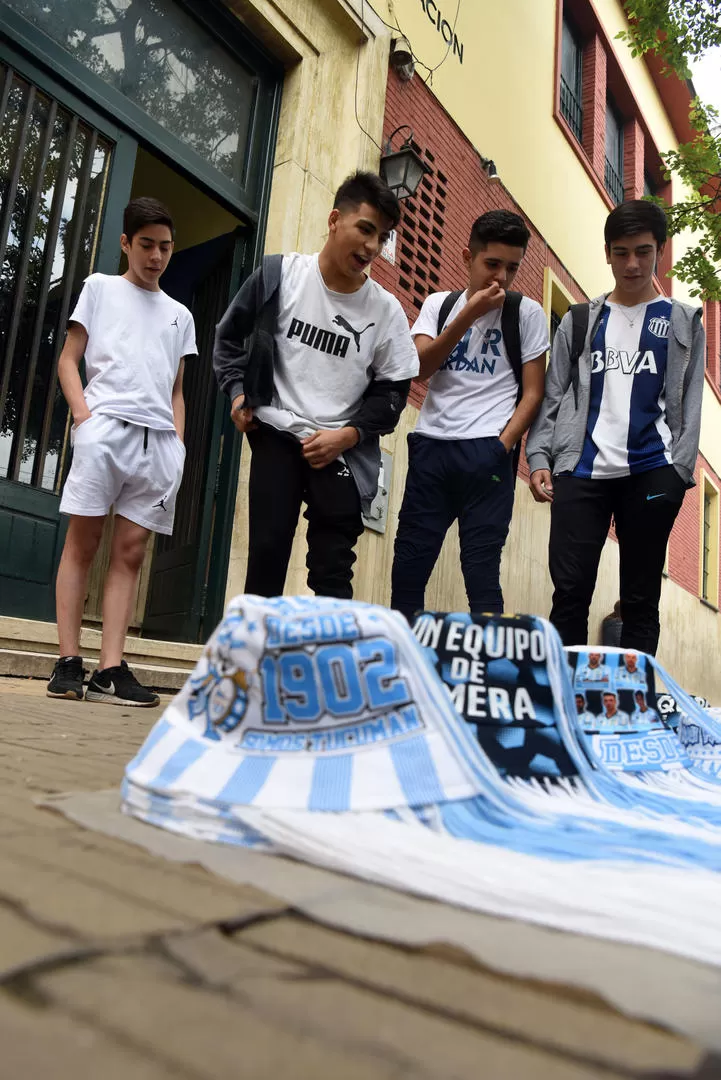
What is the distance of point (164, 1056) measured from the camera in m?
0.49

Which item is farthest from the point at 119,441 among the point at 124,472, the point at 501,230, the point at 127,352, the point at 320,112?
the point at 320,112

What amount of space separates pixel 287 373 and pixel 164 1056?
7.74 feet

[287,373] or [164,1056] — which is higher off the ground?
[287,373]

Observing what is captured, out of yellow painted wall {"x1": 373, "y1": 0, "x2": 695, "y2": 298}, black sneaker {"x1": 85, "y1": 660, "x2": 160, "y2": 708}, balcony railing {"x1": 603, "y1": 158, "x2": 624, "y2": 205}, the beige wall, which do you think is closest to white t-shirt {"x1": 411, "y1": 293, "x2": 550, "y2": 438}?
black sneaker {"x1": 85, "y1": 660, "x2": 160, "y2": 708}

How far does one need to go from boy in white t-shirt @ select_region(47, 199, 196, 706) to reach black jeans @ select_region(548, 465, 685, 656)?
143cm

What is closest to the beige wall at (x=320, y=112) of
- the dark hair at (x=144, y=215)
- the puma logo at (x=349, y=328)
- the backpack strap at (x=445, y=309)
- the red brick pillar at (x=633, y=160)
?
the dark hair at (x=144, y=215)

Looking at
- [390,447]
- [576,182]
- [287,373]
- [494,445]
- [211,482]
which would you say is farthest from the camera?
[576,182]

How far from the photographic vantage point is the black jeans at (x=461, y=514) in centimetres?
282

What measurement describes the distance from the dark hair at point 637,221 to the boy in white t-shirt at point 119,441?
158 cm

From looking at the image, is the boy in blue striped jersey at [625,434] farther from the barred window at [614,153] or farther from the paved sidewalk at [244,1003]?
the barred window at [614,153]

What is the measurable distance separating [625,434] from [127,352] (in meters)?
1.80

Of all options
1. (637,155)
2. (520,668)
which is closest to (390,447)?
(520,668)

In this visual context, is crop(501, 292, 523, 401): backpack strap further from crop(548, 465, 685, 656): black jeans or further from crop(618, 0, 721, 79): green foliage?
crop(618, 0, 721, 79): green foliage

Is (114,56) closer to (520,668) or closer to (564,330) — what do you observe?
(564,330)
